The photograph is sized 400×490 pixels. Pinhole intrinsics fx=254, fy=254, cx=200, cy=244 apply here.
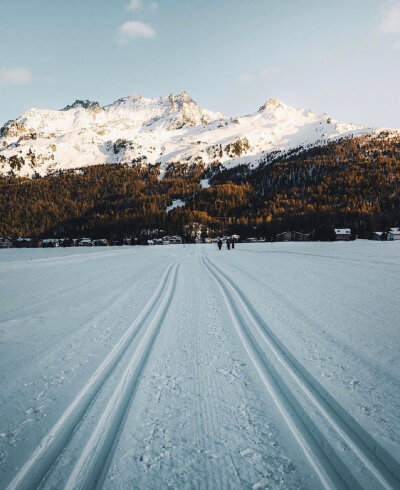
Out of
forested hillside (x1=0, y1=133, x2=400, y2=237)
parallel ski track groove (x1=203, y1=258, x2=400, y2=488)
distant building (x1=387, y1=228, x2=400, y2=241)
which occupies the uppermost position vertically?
forested hillside (x1=0, y1=133, x2=400, y2=237)

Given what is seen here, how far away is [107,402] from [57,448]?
60 centimetres

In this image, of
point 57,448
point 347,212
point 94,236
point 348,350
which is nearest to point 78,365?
point 57,448

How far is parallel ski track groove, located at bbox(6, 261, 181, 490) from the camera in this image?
1.81m

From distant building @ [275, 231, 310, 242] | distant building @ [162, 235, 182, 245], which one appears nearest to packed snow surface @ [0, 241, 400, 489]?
distant building @ [275, 231, 310, 242]

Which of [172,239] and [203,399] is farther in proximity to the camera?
[172,239]

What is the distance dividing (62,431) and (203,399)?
1327 mm

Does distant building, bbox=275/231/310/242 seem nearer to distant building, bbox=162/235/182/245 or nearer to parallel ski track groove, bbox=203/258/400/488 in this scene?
distant building, bbox=162/235/182/245

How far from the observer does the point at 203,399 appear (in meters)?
2.69

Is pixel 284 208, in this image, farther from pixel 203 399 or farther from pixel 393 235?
pixel 203 399

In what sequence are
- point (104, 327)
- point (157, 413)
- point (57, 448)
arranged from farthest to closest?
point (104, 327), point (157, 413), point (57, 448)

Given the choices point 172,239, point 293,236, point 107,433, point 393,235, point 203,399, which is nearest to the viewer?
point 107,433

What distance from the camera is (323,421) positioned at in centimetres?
231

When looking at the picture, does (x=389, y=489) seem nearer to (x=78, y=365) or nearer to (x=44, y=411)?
(x=44, y=411)

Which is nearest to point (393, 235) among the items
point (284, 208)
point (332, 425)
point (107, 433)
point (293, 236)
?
point (293, 236)
